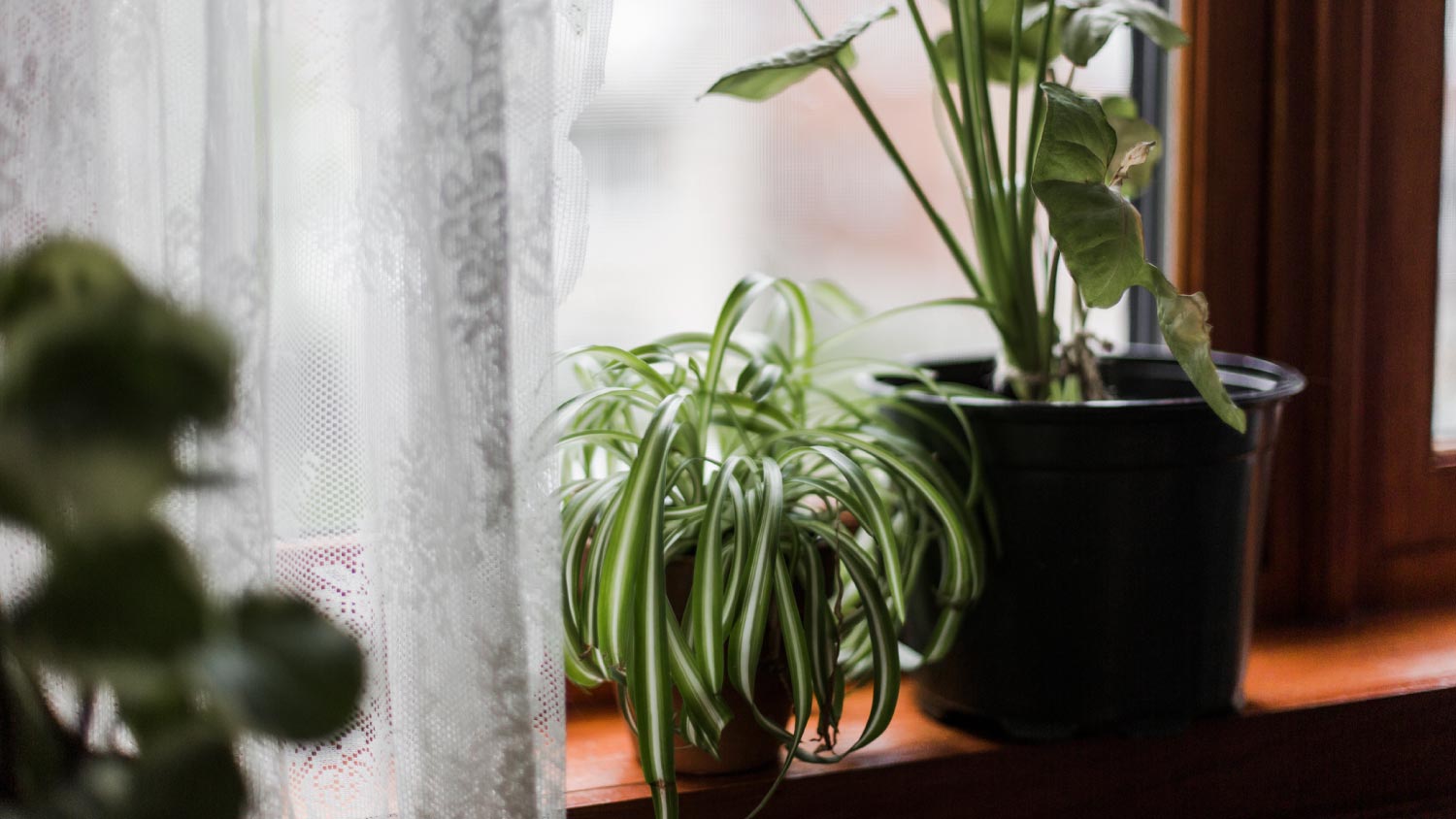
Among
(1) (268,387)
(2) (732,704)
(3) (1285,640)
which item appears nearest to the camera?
(1) (268,387)

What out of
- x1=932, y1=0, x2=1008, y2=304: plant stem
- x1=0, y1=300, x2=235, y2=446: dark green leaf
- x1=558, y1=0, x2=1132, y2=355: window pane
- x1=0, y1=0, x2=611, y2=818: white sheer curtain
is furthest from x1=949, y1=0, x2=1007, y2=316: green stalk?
x1=0, y1=300, x2=235, y2=446: dark green leaf

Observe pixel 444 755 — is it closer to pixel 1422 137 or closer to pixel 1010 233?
pixel 1010 233

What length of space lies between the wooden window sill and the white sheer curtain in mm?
200

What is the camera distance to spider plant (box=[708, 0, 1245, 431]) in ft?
2.42

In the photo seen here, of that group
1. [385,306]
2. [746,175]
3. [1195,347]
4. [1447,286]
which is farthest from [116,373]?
[1447,286]

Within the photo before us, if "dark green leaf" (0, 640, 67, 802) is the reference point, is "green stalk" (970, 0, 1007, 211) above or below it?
above

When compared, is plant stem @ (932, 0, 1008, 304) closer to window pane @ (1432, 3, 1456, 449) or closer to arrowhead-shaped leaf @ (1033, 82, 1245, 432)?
arrowhead-shaped leaf @ (1033, 82, 1245, 432)

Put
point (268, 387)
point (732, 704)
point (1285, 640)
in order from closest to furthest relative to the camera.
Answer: point (268, 387) → point (732, 704) → point (1285, 640)

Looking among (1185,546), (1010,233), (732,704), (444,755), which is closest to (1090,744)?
(1185,546)

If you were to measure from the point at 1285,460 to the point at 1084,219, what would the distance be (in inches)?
25.5

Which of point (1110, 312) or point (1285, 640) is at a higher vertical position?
point (1110, 312)

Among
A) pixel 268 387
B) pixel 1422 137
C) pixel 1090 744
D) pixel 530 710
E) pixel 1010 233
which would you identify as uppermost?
pixel 1422 137

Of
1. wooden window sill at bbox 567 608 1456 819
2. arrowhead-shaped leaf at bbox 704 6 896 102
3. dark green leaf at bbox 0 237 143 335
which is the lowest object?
wooden window sill at bbox 567 608 1456 819

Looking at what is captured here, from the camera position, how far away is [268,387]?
0.64 meters
